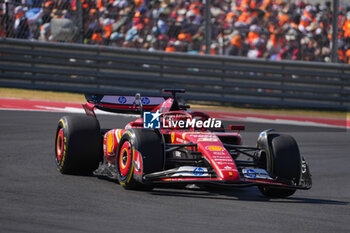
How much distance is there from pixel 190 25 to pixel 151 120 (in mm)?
8723

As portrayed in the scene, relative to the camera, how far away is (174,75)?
16.2m

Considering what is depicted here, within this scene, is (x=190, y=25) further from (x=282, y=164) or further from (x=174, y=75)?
(x=282, y=164)

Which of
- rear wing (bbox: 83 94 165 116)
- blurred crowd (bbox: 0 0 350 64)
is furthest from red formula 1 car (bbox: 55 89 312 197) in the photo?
blurred crowd (bbox: 0 0 350 64)

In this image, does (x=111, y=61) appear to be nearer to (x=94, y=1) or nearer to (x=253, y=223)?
(x=94, y=1)

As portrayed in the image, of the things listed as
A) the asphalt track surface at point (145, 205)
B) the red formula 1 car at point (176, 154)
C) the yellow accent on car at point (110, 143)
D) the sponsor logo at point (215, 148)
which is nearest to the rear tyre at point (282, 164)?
the red formula 1 car at point (176, 154)

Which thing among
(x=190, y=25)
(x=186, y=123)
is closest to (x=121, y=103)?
(x=186, y=123)

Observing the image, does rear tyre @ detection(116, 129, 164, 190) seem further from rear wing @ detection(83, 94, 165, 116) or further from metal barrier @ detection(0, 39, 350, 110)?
metal barrier @ detection(0, 39, 350, 110)

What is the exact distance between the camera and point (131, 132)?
7379 mm

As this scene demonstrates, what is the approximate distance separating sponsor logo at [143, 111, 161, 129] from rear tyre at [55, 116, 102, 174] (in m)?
1.10

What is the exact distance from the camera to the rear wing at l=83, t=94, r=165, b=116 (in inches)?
357

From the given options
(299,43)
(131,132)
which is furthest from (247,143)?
(299,43)

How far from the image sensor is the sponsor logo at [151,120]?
7.40m

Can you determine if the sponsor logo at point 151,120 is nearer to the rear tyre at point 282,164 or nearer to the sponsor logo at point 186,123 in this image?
the sponsor logo at point 186,123

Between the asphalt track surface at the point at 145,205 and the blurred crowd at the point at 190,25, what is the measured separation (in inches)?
221
